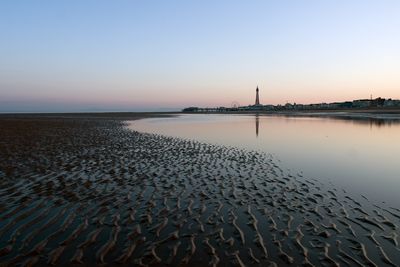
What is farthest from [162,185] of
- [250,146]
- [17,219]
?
[250,146]

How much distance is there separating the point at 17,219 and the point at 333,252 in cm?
805

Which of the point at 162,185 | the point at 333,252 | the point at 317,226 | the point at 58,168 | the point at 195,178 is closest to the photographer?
the point at 333,252

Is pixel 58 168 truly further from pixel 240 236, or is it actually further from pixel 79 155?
pixel 240 236

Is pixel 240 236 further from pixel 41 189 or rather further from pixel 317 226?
pixel 41 189

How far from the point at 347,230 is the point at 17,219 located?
885cm

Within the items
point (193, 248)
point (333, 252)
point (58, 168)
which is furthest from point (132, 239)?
point (58, 168)

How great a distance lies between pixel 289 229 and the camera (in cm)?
755

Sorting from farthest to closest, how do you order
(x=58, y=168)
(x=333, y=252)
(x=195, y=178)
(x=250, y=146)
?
1. (x=250, y=146)
2. (x=58, y=168)
3. (x=195, y=178)
4. (x=333, y=252)

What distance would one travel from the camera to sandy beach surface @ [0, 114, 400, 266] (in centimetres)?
602

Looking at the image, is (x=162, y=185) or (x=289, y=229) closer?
(x=289, y=229)

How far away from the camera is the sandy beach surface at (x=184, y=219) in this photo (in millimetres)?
6020

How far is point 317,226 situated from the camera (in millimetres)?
7758

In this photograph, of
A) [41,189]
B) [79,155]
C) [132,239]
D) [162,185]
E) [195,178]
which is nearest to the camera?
[132,239]

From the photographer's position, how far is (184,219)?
818 cm
